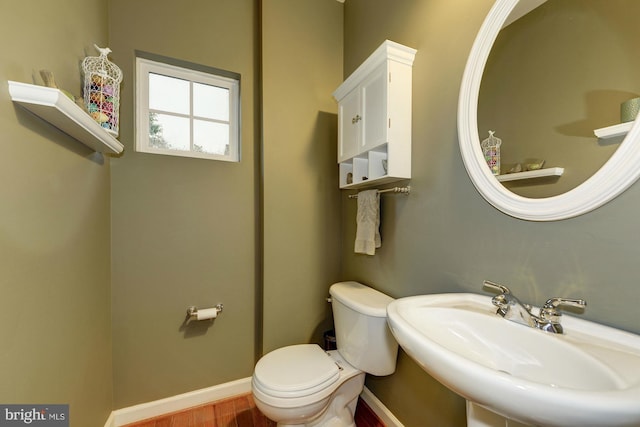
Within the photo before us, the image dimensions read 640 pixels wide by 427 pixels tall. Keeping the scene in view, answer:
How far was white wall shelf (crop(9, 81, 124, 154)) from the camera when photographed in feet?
2.19

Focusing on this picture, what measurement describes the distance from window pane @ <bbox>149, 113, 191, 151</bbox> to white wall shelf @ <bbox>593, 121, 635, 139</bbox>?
191 centimetres

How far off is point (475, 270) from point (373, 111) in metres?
0.86

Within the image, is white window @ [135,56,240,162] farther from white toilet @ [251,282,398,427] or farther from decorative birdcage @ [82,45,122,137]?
white toilet @ [251,282,398,427]

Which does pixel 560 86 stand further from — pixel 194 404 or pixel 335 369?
pixel 194 404

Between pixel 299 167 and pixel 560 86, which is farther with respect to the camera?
pixel 299 167

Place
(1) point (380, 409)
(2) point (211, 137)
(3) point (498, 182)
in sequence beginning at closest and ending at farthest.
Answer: (3) point (498, 182), (1) point (380, 409), (2) point (211, 137)

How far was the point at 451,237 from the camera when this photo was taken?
1.06 m

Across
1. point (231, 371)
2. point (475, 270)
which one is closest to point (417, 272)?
point (475, 270)

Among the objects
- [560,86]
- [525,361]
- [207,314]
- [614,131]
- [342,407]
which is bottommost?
[342,407]

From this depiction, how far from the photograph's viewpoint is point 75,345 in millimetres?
993

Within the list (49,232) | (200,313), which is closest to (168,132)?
(49,232)

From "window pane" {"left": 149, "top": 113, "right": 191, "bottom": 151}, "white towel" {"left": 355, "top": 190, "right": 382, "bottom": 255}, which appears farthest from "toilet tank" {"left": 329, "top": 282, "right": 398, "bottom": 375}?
"window pane" {"left": 149, "top": 113, "right": 191, "bottom": 151}

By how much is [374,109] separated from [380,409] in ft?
5.41

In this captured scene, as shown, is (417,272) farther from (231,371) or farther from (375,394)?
(231,371)
